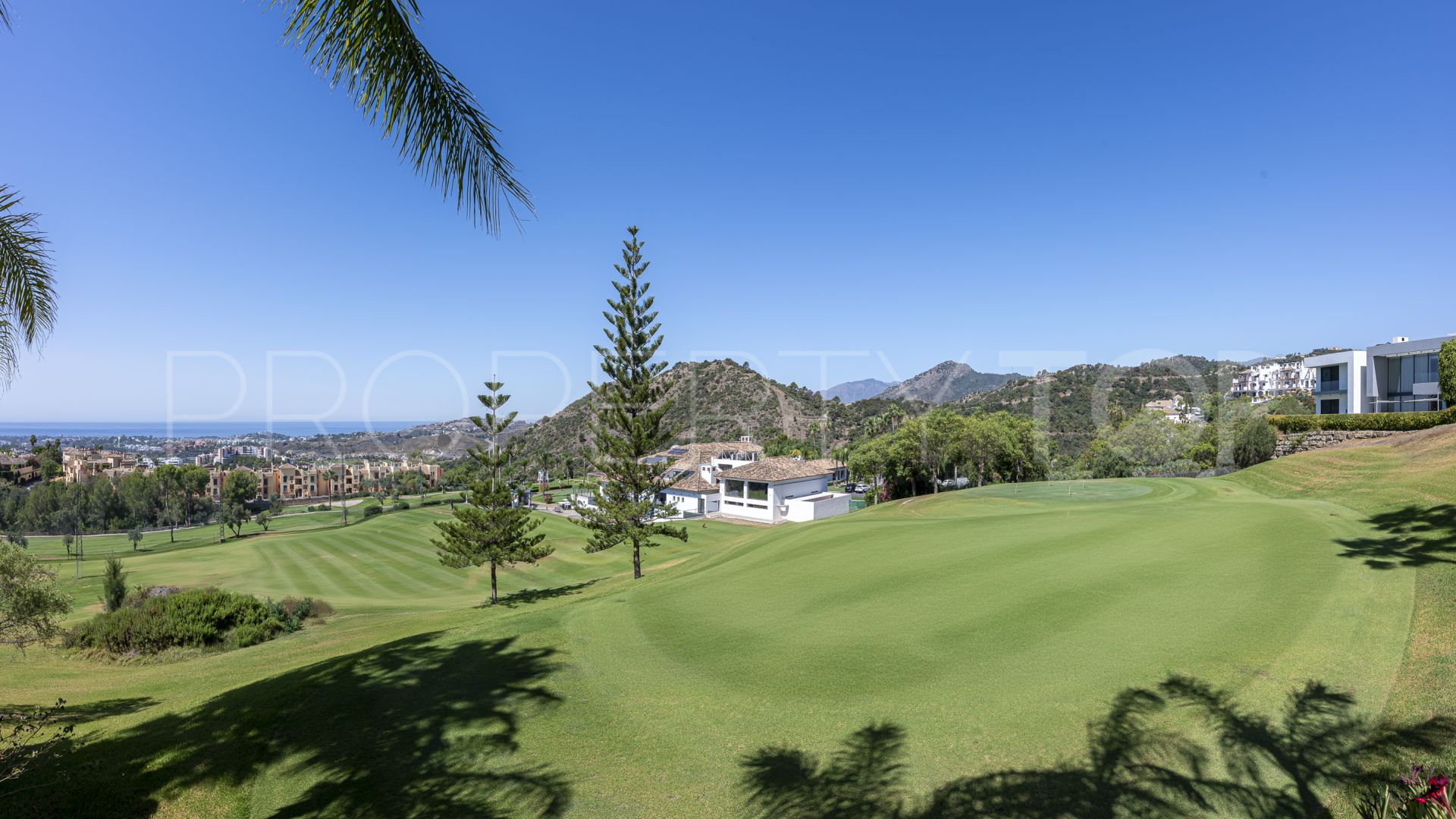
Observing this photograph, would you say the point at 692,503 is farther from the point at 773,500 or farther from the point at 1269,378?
the point at 1269,378

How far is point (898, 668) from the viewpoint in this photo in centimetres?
608

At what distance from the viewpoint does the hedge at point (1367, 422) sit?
808 inches

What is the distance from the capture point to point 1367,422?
23312 millimetres

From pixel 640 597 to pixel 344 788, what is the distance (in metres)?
5.94

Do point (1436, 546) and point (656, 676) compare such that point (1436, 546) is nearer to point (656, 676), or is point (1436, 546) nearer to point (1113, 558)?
point (1113, 558)

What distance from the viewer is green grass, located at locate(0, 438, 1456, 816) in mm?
4488

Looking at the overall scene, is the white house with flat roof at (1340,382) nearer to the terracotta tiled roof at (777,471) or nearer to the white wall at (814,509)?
the white wall at (814,509)

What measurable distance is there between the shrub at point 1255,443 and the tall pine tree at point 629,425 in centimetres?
2549

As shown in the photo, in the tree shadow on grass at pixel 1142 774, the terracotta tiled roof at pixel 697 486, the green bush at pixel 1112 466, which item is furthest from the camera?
the terracotta tiled roof at pixel 697 486

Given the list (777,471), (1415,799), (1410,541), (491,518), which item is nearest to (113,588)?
(491,518)

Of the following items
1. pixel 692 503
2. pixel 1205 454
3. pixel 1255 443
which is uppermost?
pixel 1255 443

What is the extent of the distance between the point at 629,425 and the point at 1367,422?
92.4ft

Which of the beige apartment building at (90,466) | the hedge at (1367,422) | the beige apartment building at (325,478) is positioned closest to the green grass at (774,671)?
the hedge at (1367,422)

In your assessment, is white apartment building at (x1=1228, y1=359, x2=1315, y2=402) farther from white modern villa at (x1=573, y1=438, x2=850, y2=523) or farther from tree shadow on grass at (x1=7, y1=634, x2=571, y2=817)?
tree shadow on grass at (x1=7, y1=634, x2=571, y2=817)
